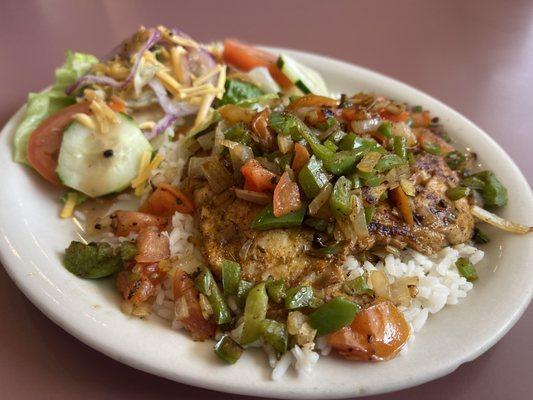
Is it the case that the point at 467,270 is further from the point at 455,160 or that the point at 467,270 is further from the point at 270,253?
the point at 270,253

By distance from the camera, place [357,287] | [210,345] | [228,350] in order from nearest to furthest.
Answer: [228,350] → [210,345] → [357,287]

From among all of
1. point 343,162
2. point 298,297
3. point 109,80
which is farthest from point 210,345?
point 109,80

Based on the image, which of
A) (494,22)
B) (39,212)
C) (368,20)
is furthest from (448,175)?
(494,22)

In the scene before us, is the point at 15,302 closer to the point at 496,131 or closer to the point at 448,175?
the point at 448,175

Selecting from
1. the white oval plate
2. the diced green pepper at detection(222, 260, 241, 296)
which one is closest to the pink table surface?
the white oval plate

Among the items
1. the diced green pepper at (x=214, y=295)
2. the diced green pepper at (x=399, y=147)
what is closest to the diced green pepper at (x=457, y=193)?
the diced green pepper at (x=399, y=147)
